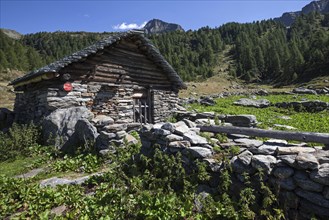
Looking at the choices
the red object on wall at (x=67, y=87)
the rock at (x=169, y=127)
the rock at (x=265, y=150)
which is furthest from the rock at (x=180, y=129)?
the red object on wall at (x=67, y=87)

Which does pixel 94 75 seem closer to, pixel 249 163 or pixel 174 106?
pixel 174 106

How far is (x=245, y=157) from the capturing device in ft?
18.2

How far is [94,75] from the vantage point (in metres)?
14.2

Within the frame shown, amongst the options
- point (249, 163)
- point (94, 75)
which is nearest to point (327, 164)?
point (249, 163)

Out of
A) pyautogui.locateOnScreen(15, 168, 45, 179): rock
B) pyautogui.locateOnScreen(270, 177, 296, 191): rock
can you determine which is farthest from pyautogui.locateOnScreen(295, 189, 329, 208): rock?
pyautogui.locateOnScreen(15, 168, 45, 179): rock

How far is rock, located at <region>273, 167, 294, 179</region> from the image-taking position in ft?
16.0

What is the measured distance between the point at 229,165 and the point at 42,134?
9.05 metres

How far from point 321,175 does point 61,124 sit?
9.85m

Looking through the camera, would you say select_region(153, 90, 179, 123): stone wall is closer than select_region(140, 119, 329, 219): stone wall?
No

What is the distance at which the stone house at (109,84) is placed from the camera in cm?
1281

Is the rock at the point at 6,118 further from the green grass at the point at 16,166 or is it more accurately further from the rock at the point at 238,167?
the rock at the point at 238,167

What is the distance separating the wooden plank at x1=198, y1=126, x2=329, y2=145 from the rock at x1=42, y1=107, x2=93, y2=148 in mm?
5949

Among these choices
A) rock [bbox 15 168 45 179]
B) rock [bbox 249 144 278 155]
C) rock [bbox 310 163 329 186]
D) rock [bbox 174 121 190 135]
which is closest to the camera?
rock [bbox 310 163 329 186]

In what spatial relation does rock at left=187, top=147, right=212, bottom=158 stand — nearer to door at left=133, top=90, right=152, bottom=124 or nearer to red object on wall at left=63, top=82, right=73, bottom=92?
red object on wall at left=63, top=82, right=73, bottom=92
